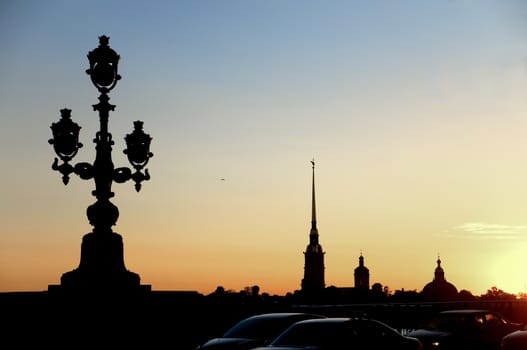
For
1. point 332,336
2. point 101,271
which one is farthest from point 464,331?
point 101,271

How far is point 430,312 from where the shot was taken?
41969mm

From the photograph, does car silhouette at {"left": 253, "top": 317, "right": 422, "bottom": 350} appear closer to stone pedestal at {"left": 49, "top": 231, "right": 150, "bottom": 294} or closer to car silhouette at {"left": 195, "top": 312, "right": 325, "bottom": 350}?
car silhouette at {"left": 195, "top": 312, "right": 325, "bottom": 350}

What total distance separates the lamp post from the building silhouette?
155426 mm

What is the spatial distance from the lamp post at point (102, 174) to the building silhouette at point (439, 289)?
155 metres

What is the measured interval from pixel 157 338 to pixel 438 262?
176 metres

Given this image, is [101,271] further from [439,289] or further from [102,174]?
[439,289]

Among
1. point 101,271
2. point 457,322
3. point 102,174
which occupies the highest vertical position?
point 102,174

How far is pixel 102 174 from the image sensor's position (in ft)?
69.6

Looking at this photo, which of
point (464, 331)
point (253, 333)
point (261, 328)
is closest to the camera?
point (253, 333)

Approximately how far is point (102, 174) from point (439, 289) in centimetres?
16408

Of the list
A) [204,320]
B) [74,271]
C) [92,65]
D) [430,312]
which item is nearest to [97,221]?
[74,271]

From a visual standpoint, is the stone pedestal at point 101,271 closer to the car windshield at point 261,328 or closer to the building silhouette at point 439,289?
the car windshield at point 261,328

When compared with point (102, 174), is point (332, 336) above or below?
below

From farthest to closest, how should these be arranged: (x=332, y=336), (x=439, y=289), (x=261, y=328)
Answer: (x=439, y=289) → (x=261, y=328) → (x=332, y=336)
